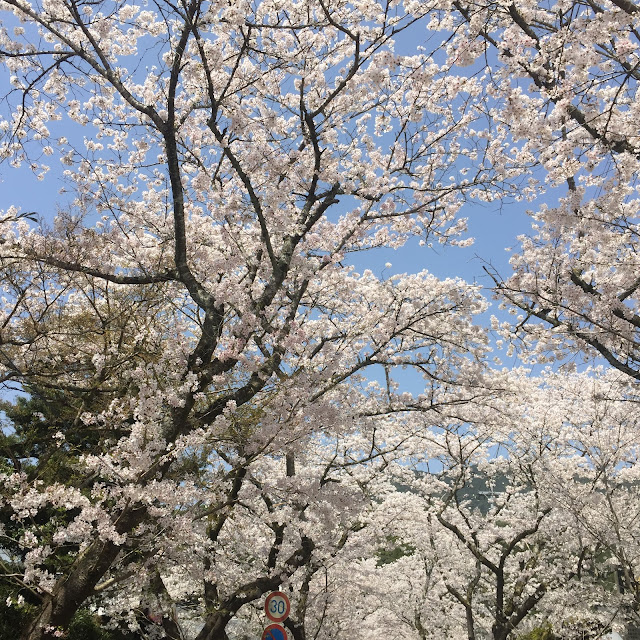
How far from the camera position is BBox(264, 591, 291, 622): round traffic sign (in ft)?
22.6

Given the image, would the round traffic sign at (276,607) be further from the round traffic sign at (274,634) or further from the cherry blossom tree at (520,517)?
the cherry blossom tree at (520,517)

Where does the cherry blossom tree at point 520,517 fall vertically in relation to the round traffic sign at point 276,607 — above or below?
above

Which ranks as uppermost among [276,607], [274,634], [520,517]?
[520,517]

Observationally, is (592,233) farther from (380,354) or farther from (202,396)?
(202,396)

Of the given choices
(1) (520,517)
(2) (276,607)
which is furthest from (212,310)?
(1) (520,517)

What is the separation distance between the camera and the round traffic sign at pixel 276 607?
22.6 ft

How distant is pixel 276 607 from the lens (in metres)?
7.04

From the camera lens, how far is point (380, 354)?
775 centimetres

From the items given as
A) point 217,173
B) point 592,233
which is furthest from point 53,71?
point 592,233

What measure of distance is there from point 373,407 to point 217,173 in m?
4.50

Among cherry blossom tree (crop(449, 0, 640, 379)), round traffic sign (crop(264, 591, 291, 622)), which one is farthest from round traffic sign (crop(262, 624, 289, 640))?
cherry blossom tree (crop(449, 0, 640, 379))

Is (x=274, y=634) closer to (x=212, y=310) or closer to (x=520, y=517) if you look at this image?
(x=212, y=310)

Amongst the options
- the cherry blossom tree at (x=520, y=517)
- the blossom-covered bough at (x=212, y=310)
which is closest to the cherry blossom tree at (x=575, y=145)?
the blossom-covered bough at (x=212, y=310)

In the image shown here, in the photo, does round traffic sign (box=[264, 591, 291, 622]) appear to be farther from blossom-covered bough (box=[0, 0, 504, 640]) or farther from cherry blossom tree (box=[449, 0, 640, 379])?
cherry blossom tree (box=[449, 0, 640, 379])
